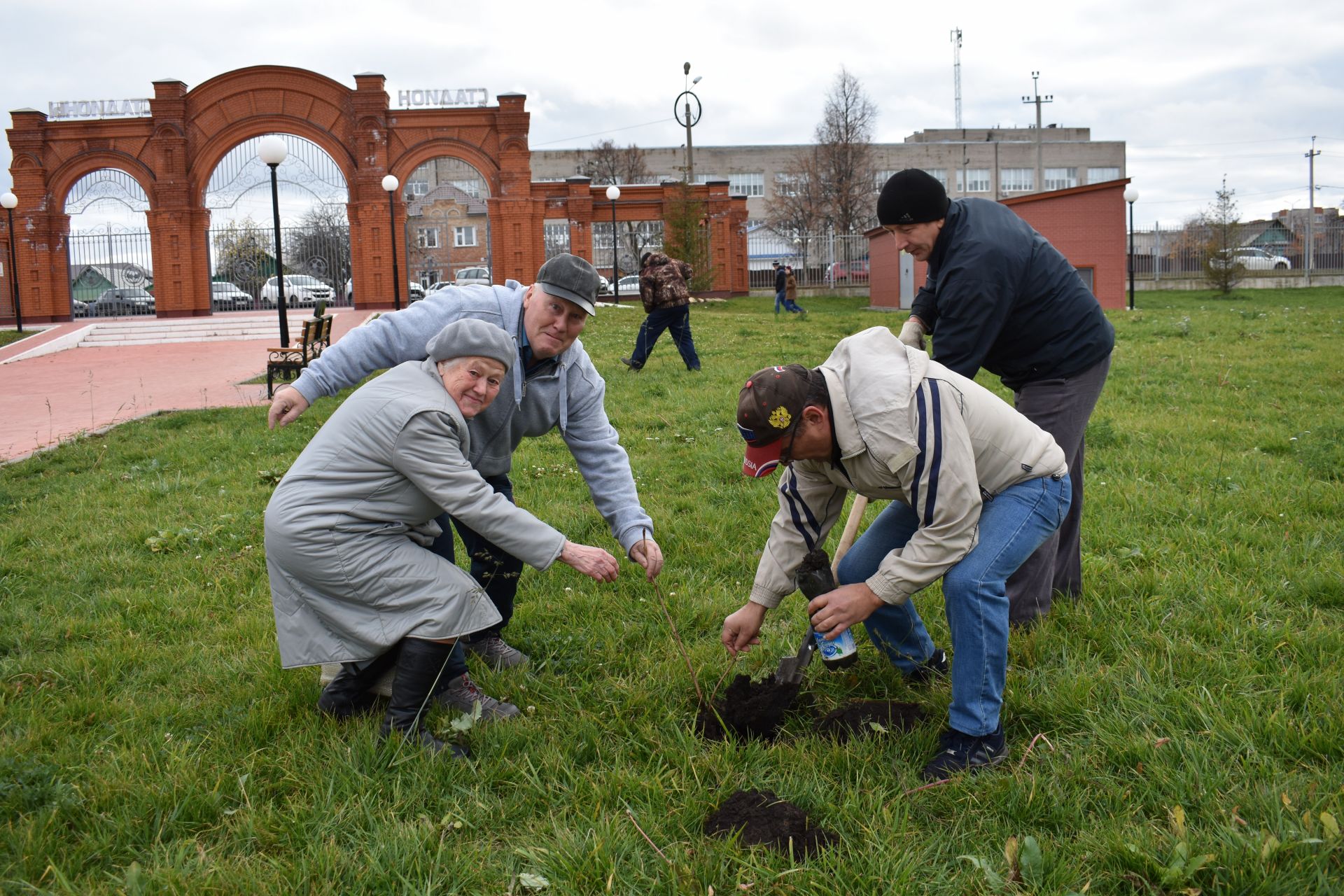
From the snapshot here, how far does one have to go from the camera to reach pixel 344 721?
3367 millimetres

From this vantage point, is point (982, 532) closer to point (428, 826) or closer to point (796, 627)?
point (796, 627)

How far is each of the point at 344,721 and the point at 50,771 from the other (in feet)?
2.80

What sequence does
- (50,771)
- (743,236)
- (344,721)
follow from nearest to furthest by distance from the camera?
1. (50,771)
2. (344,721)
3. (743,236)

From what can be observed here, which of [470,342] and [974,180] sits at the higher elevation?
[974,180]

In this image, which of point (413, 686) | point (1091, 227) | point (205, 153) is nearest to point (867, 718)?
point (413, 686)

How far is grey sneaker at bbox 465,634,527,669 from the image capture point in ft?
12.7

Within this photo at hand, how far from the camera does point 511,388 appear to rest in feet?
12.2

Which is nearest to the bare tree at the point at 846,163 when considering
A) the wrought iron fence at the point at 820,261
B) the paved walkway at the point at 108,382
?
the wrought iron fence at the point at 820,261

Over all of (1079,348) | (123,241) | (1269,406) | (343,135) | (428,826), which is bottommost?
(428,826)

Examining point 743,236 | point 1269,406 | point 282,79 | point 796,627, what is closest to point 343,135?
point 282,79

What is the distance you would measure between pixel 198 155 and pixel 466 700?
1305 inches

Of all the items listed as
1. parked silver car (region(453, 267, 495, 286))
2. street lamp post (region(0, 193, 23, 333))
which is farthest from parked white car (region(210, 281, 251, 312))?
parked silver car (region(453, 267, 495, 286))

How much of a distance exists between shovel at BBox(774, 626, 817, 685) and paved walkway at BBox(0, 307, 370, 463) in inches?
323

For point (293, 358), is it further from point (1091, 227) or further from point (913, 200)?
point (1091, 227)
